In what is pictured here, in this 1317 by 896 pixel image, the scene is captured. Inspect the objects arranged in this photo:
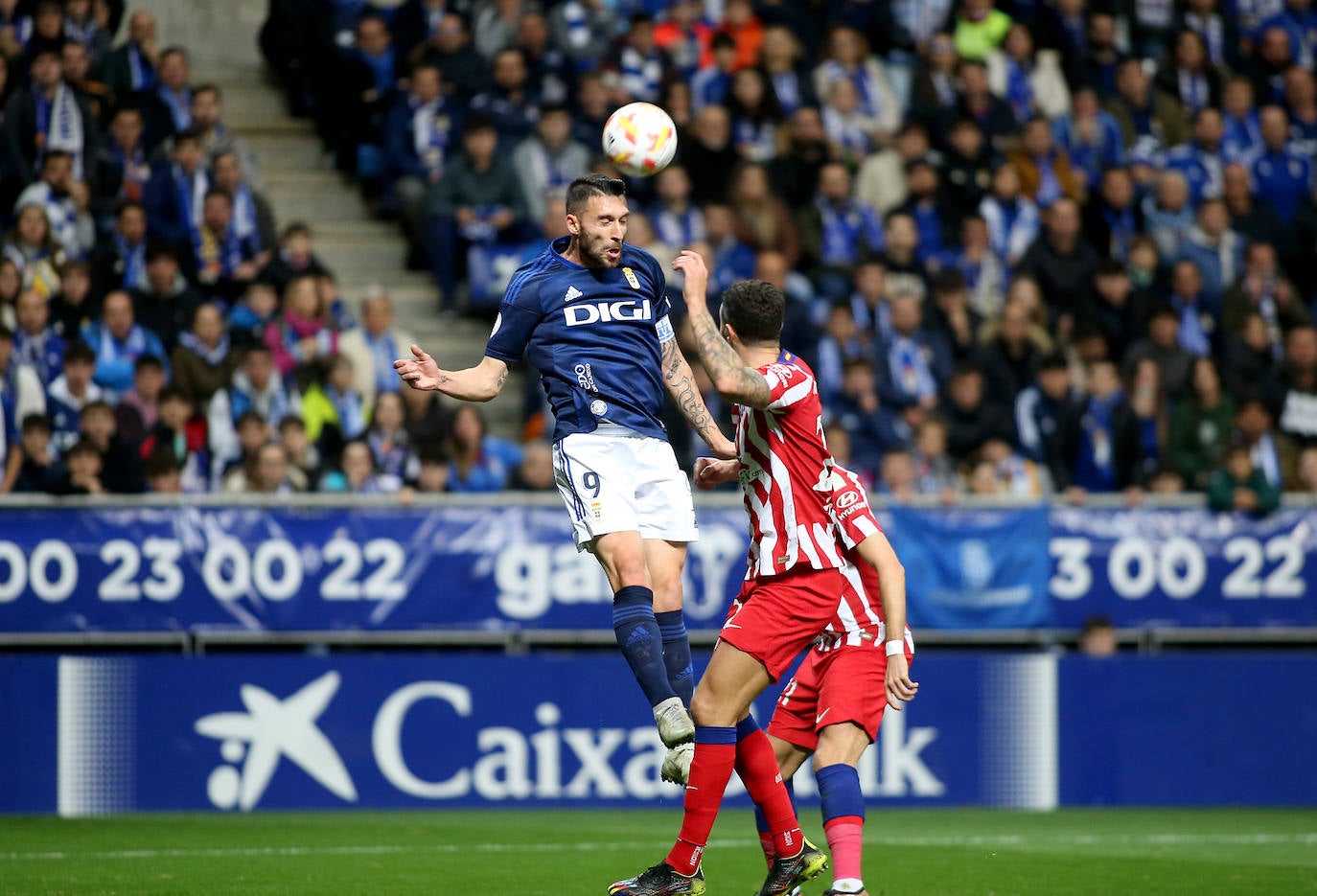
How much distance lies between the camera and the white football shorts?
8.06 meters

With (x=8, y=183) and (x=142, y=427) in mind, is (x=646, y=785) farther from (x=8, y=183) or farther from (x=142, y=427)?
(x=8, y=183)

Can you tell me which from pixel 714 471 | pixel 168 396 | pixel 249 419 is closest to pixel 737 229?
pixel 249 419

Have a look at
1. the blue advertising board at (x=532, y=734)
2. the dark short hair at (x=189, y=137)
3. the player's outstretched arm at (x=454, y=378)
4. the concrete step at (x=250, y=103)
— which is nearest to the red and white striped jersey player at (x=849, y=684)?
the player's outstretched arm at (x=454, y=378)

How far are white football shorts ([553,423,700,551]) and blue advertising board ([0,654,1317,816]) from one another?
4858 mm

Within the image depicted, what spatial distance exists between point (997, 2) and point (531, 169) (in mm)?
6292

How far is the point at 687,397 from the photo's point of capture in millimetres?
8297

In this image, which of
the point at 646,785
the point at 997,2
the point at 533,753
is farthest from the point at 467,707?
the point at 997,2

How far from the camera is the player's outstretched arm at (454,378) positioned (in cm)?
777

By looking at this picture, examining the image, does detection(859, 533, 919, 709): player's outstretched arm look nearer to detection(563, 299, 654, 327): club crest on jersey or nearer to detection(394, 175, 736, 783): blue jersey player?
detection(394, 175, 736, 783): blue jersey player

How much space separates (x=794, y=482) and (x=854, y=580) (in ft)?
1.57

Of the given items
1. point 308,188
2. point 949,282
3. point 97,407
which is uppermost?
point 308,188

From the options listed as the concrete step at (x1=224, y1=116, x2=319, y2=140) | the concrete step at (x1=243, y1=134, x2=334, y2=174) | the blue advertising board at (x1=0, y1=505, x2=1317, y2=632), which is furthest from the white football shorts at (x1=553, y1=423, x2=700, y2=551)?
the concrete step at (x1=224, y1=116, x2=319, y2=140)

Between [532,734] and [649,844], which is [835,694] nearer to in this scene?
[649,844]

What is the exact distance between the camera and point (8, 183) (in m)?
14.6
